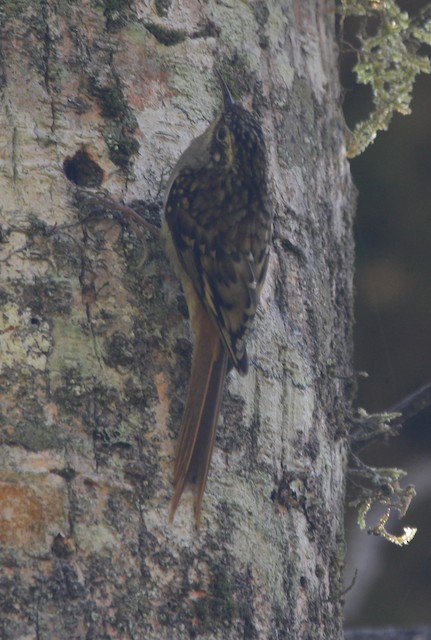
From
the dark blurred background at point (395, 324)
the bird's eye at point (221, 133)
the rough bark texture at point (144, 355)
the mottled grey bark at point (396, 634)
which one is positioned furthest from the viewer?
the dark blurred background at point (395, 324)

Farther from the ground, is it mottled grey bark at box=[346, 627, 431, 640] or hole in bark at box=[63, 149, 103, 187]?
hole in bark at box=[63, 149, 103, 187]

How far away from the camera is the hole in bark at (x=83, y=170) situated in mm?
2723

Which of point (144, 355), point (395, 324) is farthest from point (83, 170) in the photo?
point (395, 324)

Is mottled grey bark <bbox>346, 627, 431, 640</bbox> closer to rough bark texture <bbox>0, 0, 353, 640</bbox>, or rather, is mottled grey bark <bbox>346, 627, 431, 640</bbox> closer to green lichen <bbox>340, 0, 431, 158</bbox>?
rough bark texture <bbox>0, 0, 353, 640</bbox>

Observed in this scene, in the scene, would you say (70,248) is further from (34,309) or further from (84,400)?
(84,400)

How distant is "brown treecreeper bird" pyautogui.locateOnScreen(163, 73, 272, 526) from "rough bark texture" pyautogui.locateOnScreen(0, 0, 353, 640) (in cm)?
4

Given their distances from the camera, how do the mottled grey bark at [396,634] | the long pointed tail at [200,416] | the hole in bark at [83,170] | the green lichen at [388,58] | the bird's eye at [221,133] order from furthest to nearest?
the green lichen at [388,58]
the mottled grey bark at [396,634]
the bird's eye at [221,133]
the hole in bark at [83,170]
the long pointed tail at [200,416]

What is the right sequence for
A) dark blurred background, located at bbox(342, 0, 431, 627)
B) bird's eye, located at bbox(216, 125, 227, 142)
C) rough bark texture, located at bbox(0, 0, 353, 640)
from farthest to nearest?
1. dark blurred background, located at bbox(342, 0, 431, 627)
2. bird's eye, located at bbox(216, 125, 227, 142)
3. rough bark texture, located at bbox(0, 0, 353, 640)

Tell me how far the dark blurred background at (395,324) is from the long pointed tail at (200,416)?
2.31 meters

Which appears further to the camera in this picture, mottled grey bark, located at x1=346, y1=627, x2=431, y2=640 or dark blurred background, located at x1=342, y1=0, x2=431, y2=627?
dark blurred background, located at x1=342, y1=0, x2=431, y2=627

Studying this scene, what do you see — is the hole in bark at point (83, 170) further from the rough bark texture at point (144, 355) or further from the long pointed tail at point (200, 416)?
the long pointed tail at point (200, 416)

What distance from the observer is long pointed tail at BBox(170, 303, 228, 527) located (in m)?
2.44

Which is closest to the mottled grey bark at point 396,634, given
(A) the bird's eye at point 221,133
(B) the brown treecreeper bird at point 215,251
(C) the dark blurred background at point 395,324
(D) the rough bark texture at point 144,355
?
(D) the rough bark texture at point 144,355

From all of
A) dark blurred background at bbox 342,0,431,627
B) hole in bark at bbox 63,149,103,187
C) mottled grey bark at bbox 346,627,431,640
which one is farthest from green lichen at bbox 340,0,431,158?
mottled grey bark at bbox 346,627,431,640
